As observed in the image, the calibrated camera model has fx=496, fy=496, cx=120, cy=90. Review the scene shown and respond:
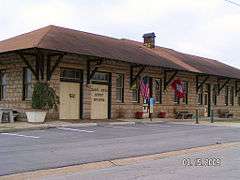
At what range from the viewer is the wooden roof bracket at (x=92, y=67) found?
1083 inches

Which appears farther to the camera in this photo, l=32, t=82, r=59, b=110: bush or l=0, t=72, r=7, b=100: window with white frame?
l=0, t=72, r=7, b=100: window with white frame

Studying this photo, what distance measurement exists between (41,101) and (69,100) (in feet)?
10.3

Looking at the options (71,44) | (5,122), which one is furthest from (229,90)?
(5,122)

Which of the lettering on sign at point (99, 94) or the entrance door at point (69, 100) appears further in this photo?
the lettering on sign at point (99, 94)

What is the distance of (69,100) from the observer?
2680 cm

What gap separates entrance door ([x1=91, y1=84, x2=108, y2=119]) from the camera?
2838 centimetres

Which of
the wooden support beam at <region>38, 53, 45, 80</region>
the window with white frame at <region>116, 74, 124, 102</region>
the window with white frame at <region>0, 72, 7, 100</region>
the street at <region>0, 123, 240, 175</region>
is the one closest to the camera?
the street at <region>0, 123, 240, 175</region>

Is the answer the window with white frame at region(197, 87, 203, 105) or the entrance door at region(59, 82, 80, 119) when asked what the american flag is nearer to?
the entrance door at region(59, 82, 80, 119)

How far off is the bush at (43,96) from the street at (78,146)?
11.1 ft

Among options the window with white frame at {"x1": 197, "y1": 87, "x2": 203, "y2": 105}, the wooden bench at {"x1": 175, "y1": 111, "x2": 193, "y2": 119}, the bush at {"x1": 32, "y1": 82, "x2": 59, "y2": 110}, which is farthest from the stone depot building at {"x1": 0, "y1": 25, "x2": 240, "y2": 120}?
the window with white frame at {"x1": 197, "y1": 87, "x2": 203, "y2": 105}

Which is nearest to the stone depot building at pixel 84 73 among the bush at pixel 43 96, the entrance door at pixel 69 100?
the entrance door at pixel 69 100

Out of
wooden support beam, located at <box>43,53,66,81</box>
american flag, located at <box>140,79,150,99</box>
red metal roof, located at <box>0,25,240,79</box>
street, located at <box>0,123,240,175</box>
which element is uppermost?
red metal roof, located at <box>0,25,240,79</box>

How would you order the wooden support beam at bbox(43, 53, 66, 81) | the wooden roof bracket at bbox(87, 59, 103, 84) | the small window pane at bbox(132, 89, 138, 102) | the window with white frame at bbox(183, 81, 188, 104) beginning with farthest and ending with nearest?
the window with white frame at bbox(183, 81, 188, 104), the small window pane at bbox(132, 89, 138, 102), the wooden roof bracket at bbox(87, 59, 103, 84), the wooden support beam at bbox(43, 53, 66, 81)

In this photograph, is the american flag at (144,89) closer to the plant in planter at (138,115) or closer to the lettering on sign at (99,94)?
the plant in planter at (138,115)
